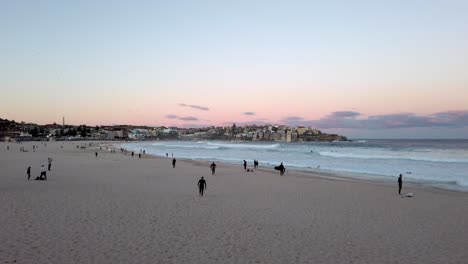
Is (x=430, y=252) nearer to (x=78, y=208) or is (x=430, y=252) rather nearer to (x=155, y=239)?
(x=155, y=239)

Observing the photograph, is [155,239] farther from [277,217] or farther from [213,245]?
[277,217]

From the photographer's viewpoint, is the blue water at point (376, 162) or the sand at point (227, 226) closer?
the sand at point (227, 226)

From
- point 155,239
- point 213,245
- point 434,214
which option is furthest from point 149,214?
point 434,214

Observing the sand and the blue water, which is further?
the blue water

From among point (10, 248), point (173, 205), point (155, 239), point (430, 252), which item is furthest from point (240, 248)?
point (173, 205)

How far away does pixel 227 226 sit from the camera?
12469 millimetres

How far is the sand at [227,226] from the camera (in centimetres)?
940

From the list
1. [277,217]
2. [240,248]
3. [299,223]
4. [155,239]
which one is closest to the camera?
[240,248]

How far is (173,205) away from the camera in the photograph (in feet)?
53.3

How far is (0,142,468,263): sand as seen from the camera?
30.8 feet

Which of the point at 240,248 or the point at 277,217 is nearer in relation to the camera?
the point at 240,248

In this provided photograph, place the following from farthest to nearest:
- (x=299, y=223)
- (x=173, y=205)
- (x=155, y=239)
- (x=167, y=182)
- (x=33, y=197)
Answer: (x=167, y=182)
(x=33, y=197)
(x=173, y=205)
(x=299, y=223)
(x=155, y=239)

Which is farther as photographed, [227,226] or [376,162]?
[376,162]

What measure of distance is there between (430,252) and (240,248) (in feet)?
15.3
